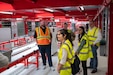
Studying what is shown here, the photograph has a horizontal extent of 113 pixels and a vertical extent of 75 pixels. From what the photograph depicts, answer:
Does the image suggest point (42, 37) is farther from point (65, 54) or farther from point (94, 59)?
point (65, 54)

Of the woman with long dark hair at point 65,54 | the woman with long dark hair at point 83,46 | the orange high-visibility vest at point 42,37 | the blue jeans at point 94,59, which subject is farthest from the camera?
the orange high-visibility vest at point 42,37

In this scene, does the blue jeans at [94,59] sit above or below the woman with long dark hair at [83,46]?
below

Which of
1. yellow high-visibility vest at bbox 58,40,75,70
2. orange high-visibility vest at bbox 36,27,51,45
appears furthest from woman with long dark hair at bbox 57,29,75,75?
orange high-visibility vest at bbox 36,27,51,45

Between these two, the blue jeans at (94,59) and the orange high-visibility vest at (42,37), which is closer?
the blue jeans at (94,59)

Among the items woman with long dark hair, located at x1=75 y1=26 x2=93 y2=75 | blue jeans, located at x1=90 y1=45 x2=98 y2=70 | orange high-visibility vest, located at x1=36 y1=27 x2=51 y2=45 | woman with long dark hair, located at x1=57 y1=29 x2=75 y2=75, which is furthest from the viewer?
orange high-visibility vest, located at x1=36 y1=27 x2=51 y2=45

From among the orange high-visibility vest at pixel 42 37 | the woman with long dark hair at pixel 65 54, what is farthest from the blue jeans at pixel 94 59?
the woman with long dark hair at pixel 65 54

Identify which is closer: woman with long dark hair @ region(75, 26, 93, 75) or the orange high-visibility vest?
woman with long dark hair @ region(75, 26, 93, 75)

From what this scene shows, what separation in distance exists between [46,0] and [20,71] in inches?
116

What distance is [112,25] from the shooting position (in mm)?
5891

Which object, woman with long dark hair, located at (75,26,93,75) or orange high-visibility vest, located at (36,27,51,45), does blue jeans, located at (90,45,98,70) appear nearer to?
woman with long dark hair, located at (75,26,93,75)

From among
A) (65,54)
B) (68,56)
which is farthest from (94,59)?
(65,54)

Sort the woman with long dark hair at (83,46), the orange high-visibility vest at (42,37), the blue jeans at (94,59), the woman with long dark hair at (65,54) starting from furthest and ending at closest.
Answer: the orange high-visibility vest at (42,37), the blue jeans at (94,59), the woman with long dark hair at (83,46), the woman with long dark hair at (65,54)

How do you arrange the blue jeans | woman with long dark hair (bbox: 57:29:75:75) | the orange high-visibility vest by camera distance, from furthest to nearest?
the orange high-visibility vest < the blue jeans < woman with long dark hair (bbox: 57:29:75:75)

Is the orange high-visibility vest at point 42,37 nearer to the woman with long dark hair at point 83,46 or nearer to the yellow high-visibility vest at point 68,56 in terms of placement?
the woman with long dark hair at point 83,46
